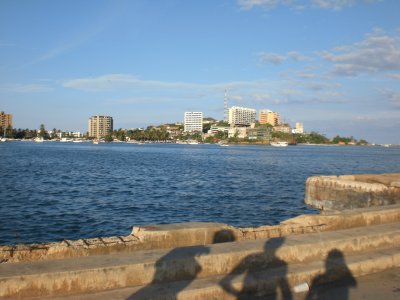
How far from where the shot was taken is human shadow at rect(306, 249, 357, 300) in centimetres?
602

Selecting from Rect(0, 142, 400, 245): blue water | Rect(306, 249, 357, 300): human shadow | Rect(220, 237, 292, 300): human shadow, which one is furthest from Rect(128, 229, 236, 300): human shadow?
Rect(0, 142, 400, 245): blue water

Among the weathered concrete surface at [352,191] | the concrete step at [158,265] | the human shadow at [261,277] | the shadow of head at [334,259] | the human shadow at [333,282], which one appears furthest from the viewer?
the weathered concrete surface at [352,191]

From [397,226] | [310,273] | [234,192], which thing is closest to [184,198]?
[234,192]

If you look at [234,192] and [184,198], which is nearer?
[184,198]

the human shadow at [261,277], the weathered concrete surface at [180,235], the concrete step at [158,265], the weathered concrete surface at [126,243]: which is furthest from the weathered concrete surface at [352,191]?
the human shadow at [261,277]

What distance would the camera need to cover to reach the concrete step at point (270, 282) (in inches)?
205

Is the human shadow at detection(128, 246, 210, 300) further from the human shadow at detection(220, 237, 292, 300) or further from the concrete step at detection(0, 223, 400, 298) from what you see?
the human shadow at detection(220, 237, 292, 300)

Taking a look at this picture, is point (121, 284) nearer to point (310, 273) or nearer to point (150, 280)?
point (150, 280)

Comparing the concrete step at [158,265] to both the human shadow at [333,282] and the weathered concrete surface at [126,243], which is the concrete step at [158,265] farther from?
the weathered concrete surface at [126,243]

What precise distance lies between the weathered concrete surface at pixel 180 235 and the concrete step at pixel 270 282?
1.50 metres

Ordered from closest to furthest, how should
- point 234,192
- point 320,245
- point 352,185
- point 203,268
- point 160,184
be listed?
point 203,268
point 320,245
point 352,185
point 234,192
point 160,184

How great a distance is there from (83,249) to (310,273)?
362 centimetres

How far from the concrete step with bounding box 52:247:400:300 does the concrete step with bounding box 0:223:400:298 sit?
0.11 m

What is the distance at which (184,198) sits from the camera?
3197 cm
